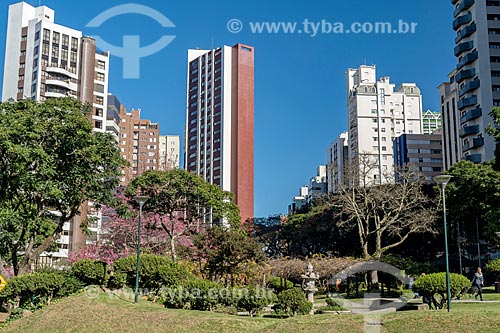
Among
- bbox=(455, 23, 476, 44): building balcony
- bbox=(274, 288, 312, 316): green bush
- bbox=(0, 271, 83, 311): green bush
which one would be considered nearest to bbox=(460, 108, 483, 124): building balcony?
bbox=(455, 23, 476, 44): building balcony

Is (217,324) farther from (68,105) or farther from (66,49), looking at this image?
(66,49)

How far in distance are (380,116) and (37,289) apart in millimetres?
85219

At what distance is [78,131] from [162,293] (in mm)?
7034

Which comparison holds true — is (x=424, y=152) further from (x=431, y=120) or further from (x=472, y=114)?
(x=431, y=120)

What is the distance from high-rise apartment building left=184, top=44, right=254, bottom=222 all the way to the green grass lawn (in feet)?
217

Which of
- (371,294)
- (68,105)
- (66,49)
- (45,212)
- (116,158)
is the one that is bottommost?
(371,294)

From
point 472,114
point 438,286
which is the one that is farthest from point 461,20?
point 438,286

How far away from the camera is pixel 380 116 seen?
99250 millimetres

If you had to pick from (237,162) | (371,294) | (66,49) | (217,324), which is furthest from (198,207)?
(237,162)

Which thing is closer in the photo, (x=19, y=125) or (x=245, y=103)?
(x=19, y=125)

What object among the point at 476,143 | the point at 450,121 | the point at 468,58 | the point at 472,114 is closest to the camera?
the point at 476,143

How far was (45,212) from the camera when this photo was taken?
24.6m

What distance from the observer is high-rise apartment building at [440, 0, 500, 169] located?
5541 cm

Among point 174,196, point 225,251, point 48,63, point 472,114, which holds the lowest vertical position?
point 225,251
